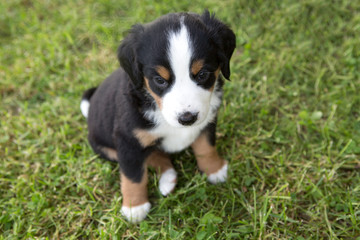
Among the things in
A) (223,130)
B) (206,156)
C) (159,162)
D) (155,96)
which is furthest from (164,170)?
(155,96)

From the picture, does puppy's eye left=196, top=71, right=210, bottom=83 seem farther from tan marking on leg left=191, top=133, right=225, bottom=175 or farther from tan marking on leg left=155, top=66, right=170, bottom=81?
tan marking on leg left=191, top=133, right=225, bottom=175

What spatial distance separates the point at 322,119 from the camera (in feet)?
11.0

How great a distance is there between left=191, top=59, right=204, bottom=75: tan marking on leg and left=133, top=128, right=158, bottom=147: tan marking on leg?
60cm

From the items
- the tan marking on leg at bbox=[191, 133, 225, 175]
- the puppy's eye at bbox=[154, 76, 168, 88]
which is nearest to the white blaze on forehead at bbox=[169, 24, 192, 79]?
the puppy's eye at bbox=[154, 76, 168, 88]

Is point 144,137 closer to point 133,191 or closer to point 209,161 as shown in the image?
point 133,191

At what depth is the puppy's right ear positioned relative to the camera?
7.36ft

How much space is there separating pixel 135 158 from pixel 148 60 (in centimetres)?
76

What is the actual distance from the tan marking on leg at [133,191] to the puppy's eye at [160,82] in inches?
30.2

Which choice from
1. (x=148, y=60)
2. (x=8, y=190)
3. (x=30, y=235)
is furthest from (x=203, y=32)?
(x=8, y=190)

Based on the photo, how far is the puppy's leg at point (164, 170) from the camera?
9.43 feet

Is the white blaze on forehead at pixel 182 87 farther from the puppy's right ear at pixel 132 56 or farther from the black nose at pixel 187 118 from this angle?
the puppy's right ear at pixel 132 56

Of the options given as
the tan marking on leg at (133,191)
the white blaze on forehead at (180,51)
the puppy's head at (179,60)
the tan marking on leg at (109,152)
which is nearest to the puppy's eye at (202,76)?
the puppy's head at (179,60)

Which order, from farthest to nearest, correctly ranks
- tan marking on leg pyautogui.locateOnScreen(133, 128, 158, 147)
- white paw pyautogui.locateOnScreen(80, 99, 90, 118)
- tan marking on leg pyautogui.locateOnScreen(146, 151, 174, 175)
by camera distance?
white paw pyautogui.locateOnScreen(80, 99, 90, 118), tan marking on leg pyautogui.locateOnScreen(146, 151, 174, 175), tan marking on leg pyautogui.locateOnScreen(133, 128, 158, 147)

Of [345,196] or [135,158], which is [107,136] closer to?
[135,158]
